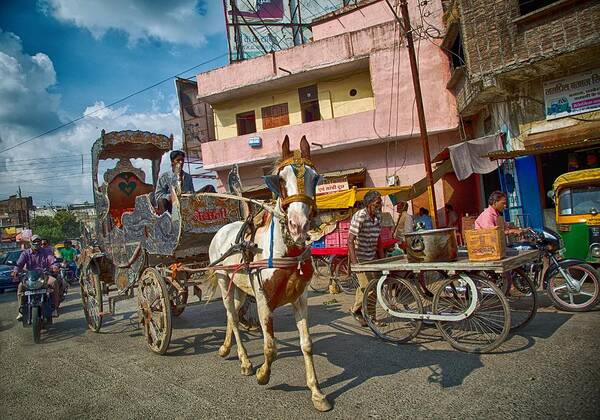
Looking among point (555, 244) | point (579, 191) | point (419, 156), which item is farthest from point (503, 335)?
point (419, 156)

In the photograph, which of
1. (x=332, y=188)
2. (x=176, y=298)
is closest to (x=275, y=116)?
(x=332, y=188)

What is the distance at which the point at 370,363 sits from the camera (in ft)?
13.6

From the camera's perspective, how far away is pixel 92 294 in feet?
22.3

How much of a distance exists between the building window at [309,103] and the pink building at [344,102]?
5 centimetres

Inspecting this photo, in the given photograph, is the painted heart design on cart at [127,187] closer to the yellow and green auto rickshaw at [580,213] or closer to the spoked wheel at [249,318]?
the spoked wheel at [249,318]

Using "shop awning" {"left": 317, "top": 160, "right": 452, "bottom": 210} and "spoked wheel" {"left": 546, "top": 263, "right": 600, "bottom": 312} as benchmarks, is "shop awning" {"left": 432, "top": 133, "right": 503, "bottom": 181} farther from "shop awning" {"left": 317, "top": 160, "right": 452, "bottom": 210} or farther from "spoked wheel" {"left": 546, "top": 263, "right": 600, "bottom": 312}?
"spoked wheel" {"left": 546, "top": 263, "right": 600, "bottom": 312}

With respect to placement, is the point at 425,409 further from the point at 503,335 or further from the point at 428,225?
the point at 428,225

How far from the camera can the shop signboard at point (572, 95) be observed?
902 centimetres

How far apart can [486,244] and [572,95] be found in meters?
7.76

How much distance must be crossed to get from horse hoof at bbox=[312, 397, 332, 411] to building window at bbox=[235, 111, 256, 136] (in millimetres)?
16493

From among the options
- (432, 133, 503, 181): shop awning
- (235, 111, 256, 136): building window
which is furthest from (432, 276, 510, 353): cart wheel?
(235, 111, 256, 136): building window

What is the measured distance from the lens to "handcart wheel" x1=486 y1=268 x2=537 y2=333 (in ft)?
15.5

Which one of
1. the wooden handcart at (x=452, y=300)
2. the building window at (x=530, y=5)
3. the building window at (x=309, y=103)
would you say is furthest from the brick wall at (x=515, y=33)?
the building window at (x=309, y=103)

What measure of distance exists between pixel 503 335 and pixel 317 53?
14.0 metres
